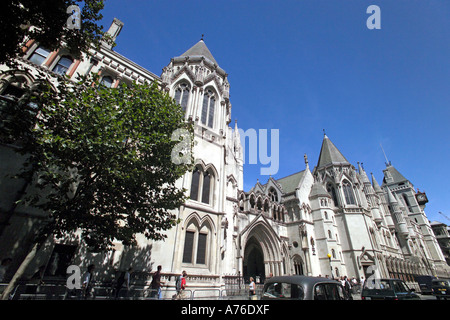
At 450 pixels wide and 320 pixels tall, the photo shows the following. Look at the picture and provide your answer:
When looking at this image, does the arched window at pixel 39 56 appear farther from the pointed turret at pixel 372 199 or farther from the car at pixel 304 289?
the pointed turret at pixel 372 199

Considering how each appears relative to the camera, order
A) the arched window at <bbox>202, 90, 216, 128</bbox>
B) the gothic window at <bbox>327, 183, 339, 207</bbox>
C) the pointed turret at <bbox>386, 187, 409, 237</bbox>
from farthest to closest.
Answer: the pointed turret at <bbox>386, 187, 409, 237</bbox> → the gothic window at <bbox>327, 183, 339, 207</bbox> → the arched window at <bbox>202, 90, 216, 128</bbox>

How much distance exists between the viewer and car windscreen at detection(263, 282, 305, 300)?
6051 mm

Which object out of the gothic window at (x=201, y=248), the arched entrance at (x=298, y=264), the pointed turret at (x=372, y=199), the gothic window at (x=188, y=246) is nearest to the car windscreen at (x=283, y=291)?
the gothic window at (x=188, y=246)

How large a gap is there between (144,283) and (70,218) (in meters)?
6.24

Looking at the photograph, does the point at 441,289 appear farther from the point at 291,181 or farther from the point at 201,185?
the point at 201,185

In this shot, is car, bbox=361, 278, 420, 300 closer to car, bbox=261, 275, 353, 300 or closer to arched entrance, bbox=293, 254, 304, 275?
car, bbox=261, 275, 353, 300

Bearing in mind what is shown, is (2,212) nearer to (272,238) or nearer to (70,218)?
(70,218)

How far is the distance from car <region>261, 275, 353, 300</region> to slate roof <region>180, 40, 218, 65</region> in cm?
2355

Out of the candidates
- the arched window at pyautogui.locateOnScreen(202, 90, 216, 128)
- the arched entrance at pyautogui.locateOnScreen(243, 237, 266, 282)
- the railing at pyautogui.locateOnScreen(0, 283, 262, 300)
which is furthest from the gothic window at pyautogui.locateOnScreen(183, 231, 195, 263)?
the arched entrance at pyautogui.locateOnScreen(243, 237, 266, 282)

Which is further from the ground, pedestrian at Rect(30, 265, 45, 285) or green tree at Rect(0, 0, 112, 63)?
green tree at Rect(0, 0, 112, 63)

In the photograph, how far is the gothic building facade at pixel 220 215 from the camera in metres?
10.7

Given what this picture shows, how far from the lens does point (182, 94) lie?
19469 mm

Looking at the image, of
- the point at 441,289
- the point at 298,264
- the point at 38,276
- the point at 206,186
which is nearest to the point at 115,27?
the point at 206,186
